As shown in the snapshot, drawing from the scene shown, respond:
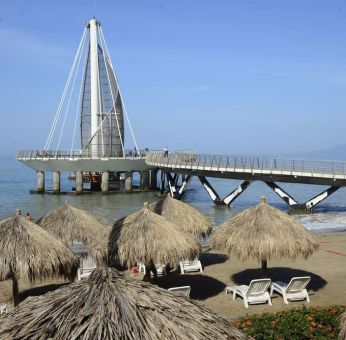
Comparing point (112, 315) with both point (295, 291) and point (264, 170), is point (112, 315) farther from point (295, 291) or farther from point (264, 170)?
point (264, 170)

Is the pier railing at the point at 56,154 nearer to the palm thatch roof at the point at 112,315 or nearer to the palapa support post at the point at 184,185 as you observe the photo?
the palapa support post at the point at 184,185

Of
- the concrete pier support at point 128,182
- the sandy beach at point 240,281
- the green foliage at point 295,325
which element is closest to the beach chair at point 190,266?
the sandy beach at point 240,281

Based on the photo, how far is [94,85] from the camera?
55000 millimetres

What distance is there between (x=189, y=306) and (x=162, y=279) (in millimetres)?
8877

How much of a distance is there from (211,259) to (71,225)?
425 cm

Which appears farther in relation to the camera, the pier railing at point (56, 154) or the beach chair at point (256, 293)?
the pier railing at point (56, 154)

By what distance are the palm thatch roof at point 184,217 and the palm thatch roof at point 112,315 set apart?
9.47 metres

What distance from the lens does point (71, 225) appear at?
534 inches

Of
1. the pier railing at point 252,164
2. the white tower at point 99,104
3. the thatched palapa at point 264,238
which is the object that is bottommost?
the thatched palapa at point 264,238

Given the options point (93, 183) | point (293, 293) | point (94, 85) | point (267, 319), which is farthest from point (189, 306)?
point (94, 85)

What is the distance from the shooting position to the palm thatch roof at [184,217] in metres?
13.9

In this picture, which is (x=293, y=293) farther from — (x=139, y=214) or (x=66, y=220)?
(x=66, y=220)

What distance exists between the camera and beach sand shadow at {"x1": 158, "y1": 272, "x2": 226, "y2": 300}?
11.6 meters

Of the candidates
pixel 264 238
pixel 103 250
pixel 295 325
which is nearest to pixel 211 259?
pixel 264 238
